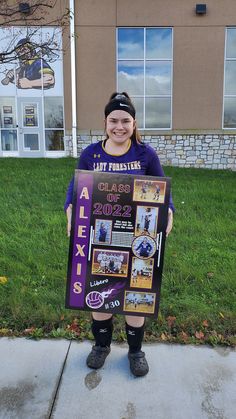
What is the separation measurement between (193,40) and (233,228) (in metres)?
9.73

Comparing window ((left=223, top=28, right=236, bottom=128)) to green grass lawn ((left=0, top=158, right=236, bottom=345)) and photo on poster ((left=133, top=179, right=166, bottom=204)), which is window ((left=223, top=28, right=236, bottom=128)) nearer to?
green grass lawn ((left=0, top=158, right=236, bottom=345))

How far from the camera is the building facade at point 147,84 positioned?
13242 millimetres

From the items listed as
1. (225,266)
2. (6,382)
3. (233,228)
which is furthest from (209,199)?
(6,382)

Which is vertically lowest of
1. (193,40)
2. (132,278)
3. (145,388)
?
(145,388)

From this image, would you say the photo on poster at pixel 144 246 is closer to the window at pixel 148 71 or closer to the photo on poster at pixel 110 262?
the photo on poster at pixel 110 262

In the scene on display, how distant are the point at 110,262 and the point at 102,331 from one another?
1.85 feet

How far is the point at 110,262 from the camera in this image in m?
2.61

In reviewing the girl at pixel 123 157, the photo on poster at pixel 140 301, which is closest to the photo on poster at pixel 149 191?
the girl at pixel 123 157

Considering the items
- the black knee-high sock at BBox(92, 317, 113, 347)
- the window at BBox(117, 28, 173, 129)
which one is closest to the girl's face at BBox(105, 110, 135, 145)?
the black knee-high sock at BBox(92, 317, 113, 347)

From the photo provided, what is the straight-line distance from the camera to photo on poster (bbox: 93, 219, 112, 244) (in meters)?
2.55

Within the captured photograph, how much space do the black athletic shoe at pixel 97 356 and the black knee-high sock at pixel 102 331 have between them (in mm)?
34

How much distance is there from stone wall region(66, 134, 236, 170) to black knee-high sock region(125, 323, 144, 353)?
11.5 meters

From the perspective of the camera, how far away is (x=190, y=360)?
114 inches

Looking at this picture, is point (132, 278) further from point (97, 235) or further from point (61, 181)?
point (61, 181)
